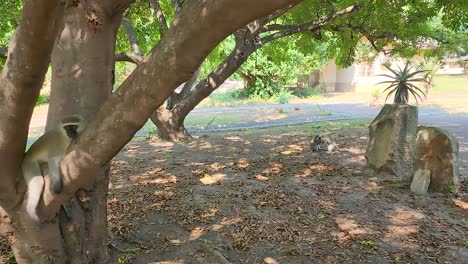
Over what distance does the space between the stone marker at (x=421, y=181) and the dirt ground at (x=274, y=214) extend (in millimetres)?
126

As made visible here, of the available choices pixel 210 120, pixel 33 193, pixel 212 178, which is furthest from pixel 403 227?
pixel 210 120

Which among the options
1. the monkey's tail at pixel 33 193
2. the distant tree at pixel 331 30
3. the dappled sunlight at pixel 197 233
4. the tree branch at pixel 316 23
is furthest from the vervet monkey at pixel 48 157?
the tree branch at pixel 316 23

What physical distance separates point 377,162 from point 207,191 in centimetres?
284

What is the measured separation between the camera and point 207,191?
5844 mm

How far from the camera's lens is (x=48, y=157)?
119 inches

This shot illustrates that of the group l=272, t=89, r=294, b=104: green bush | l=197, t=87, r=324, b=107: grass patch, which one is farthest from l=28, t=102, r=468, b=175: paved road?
l=272, t=89, r=294, b=104: green bush

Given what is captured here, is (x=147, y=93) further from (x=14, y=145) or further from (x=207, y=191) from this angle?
(x=207, y=191)

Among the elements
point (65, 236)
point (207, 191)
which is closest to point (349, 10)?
point (207, 191)

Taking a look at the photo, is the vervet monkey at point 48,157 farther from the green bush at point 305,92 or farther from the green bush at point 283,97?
the green bush at point 305,92

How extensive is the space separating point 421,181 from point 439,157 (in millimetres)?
443

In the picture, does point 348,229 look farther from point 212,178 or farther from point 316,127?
point 316,127

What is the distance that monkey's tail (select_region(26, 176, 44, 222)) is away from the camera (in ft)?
9.53

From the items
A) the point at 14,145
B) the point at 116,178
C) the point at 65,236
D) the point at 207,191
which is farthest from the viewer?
the point at 116,178

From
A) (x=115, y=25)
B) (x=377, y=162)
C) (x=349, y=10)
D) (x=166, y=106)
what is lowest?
(x=377, y=162)
